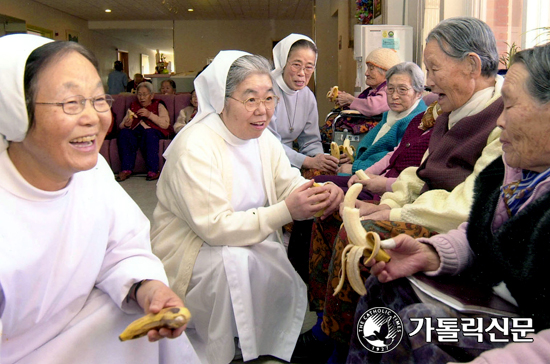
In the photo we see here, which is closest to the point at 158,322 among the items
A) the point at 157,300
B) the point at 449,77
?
the point at 157,300

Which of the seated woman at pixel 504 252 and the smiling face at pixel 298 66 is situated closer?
the seated woman at pixel 504 252

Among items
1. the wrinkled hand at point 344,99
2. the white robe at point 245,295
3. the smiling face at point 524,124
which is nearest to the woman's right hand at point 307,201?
the white robe at point 245,295

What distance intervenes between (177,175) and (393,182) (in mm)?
1009

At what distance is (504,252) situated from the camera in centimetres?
117

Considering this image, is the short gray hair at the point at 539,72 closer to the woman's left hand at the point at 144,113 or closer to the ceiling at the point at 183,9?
the woman's left hand at the point at 144,113

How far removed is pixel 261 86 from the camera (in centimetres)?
218

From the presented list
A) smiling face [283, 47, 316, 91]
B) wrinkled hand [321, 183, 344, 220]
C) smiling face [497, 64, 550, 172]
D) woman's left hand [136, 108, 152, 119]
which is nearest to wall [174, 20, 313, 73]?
woman's left hand [136, 108, 152, 119]

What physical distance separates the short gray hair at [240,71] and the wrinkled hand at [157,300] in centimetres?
109

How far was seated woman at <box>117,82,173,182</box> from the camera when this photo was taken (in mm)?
6773

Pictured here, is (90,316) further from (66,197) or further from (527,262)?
(527,262)

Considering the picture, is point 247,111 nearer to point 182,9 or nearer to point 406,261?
point 406,261

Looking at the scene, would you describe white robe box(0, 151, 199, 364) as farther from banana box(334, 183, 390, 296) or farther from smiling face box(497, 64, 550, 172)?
smiling face box(497, 64, 550, 172)

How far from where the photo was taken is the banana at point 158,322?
1.11 meters

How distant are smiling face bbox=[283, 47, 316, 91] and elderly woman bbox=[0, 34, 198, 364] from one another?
228 cm
